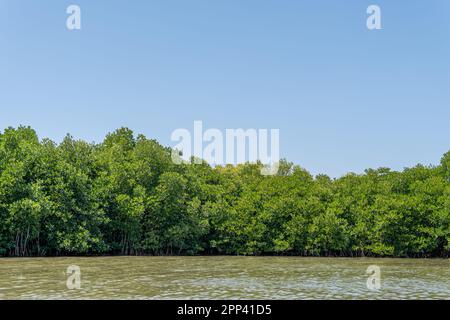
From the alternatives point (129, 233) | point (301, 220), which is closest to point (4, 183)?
point (129, 233)

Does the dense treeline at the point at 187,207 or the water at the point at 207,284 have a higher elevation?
the dense treeline at the point at 187,207

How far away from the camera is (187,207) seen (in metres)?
60.8

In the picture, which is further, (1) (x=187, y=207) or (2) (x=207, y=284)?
(1) (x=187, y=207)

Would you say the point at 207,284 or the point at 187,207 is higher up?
the point at 187,207

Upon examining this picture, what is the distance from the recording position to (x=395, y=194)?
6203 cm

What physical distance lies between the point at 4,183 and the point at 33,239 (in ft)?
26.1

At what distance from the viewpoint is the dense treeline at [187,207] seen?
5016 cm

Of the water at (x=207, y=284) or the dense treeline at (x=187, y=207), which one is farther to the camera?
the dense treeline at (x=187, y=207)

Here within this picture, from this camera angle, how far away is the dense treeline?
50156 mm

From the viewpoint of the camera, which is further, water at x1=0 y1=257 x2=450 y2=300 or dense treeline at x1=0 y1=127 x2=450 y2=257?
dense treeline at x1=0 y1=127 x2=450 y2=257

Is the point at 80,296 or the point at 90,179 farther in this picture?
the point at 90,179
